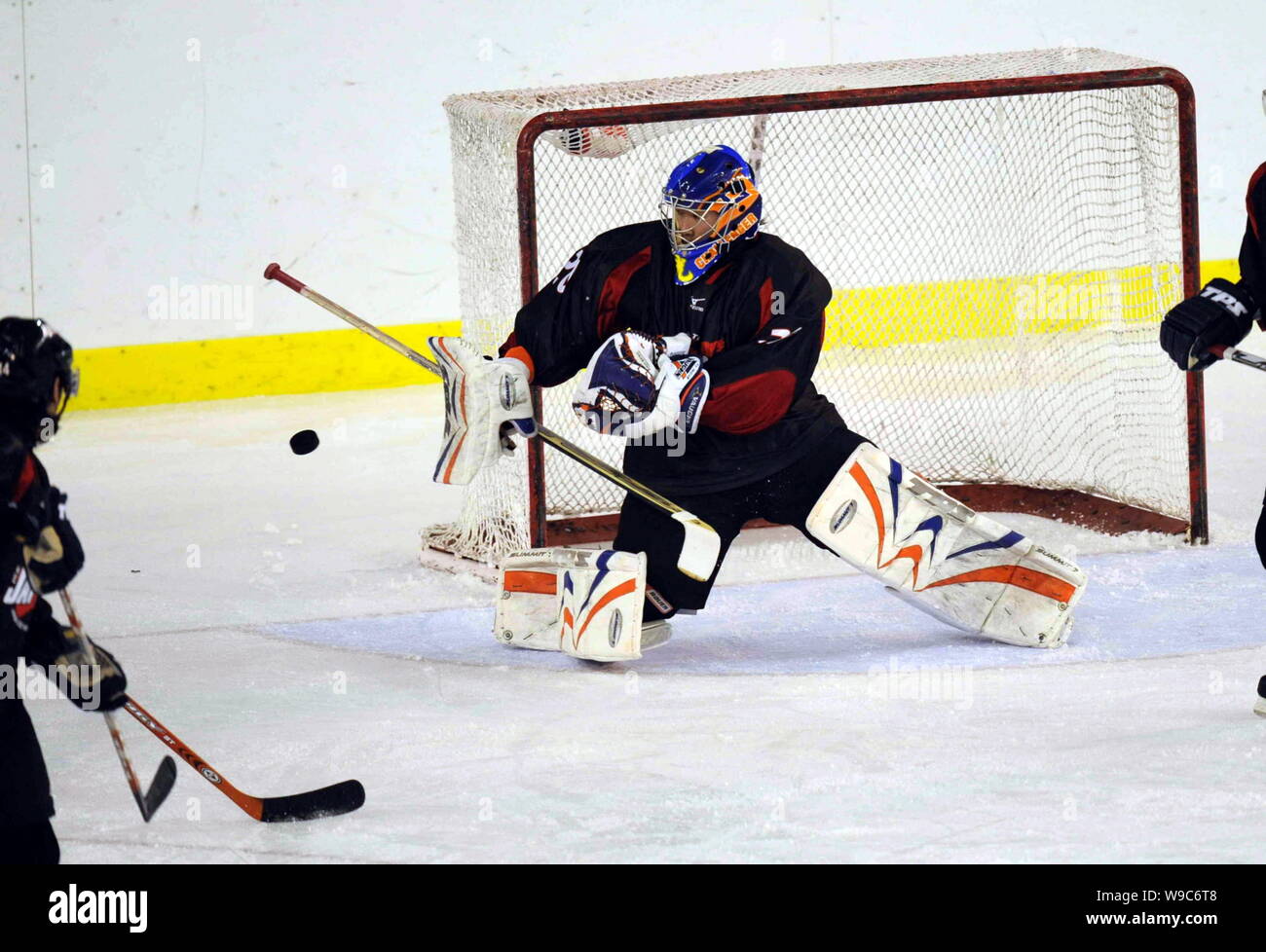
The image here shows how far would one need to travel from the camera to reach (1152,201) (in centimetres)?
499

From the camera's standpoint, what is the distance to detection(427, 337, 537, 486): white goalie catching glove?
11.0 feet

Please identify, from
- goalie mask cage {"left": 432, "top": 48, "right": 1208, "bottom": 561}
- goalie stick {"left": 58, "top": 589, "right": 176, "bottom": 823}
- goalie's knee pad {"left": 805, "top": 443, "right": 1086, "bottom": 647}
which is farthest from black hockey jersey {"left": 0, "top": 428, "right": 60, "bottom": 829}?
goalie mask cage {"left": 432, "top": 48, "right": 1208, "bottom": 561}

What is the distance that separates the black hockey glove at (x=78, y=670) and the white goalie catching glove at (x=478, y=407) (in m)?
1.26

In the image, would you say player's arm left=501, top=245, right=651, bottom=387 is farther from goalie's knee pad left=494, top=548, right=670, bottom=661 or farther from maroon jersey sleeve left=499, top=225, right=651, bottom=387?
goalie's knee pad left=494, top=548, right=670, bottom=661

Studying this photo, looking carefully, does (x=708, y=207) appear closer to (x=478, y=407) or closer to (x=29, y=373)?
(x=478, y=407)

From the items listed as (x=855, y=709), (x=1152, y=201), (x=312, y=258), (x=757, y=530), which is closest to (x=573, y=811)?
(x=855, y=709)

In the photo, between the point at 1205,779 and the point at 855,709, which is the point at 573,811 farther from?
the point at 1205,779

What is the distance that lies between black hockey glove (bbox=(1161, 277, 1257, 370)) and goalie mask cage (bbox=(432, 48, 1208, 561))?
131 cm

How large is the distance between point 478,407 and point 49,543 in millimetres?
1387

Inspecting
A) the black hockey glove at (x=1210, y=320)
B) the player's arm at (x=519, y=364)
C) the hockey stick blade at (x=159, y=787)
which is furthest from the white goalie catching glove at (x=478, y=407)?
the black hockey glove at (x=1210, y=320)

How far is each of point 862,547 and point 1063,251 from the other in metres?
4.05

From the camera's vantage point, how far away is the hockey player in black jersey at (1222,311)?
2986 mm

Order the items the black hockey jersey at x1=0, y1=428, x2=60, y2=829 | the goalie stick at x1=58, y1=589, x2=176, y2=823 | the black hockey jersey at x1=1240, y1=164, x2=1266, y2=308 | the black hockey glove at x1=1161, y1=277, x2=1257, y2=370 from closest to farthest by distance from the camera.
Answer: the black hockey jersey at x1=0, y1=428, x2=60, y2=829, the goalie stick at x1=58, y1=589, x2=176, y2=823, the black hockey jersey at x1=1240, y1=164, x2=1266, y2=308, the black hockey glove at x1=1161, y1=277, x2=1257, y2=370

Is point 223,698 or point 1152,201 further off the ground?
point 1152,201
